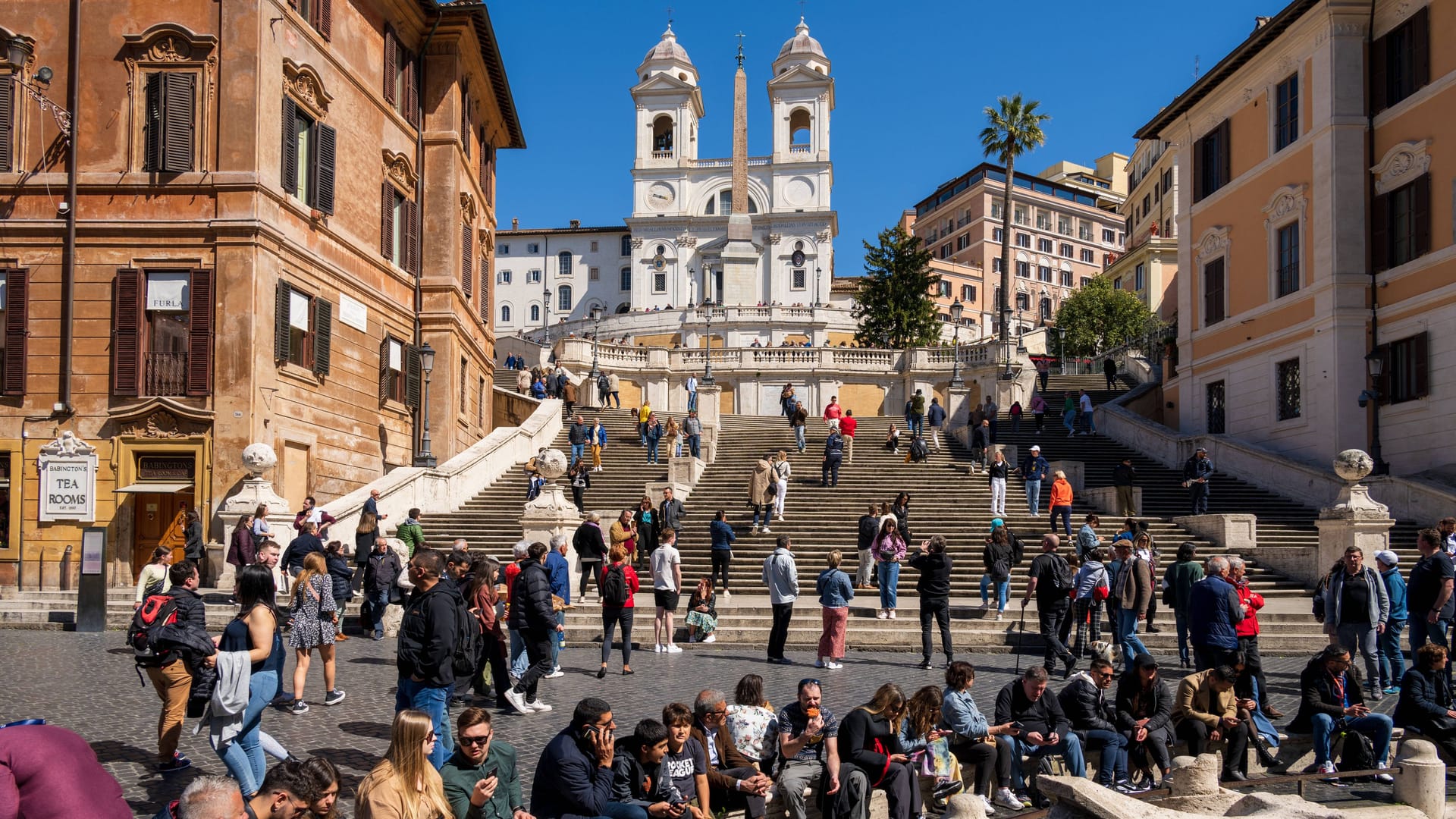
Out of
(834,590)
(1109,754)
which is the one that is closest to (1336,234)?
(834,590)

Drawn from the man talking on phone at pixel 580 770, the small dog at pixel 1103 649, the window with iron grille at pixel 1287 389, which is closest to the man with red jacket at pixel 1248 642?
the small dog at pixel 1103 649

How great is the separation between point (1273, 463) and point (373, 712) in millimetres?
21097

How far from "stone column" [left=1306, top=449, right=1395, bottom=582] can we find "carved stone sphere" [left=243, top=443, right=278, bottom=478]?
54.5ft

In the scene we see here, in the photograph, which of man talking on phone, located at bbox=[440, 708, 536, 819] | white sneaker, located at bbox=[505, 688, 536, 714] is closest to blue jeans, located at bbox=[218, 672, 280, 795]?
man talking on phone, located at bbox=[440, 708, 536, 819]

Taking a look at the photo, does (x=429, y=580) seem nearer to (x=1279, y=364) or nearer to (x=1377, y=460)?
(x=1377, y=460)

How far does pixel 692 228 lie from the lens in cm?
8944

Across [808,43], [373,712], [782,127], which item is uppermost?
[808,43]

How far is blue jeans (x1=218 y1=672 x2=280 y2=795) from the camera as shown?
759 cm

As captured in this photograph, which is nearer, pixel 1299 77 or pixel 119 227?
pixel 119 227

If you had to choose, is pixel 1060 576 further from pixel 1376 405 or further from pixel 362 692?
pixel 1376 405

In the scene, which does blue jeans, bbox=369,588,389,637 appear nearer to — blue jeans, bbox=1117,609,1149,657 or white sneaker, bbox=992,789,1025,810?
blue jeans, bbox=1117,609,1149,657

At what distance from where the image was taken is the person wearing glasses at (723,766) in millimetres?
7668

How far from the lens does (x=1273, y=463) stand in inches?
1017

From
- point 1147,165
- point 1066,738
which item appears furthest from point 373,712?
point 1147,165
